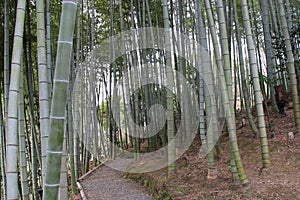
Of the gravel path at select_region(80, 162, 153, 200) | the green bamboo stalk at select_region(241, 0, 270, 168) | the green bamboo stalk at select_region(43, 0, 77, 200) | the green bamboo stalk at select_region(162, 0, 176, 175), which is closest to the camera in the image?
the green bamboo stalk at select_region(43, 0, 77, 200)

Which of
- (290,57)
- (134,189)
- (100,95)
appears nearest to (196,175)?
(134,189)

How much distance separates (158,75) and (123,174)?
2.54 m

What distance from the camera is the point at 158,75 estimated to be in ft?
23.2

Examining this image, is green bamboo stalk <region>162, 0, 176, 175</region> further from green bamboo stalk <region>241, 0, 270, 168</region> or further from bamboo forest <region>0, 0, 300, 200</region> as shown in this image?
green bamboo stalk <region>241, 0, 270, 168</region>

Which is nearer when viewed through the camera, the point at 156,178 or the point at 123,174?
the point at 156,178

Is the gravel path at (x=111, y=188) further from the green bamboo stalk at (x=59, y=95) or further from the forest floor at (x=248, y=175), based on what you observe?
the green bamboo stalk at (x=59, y=95)

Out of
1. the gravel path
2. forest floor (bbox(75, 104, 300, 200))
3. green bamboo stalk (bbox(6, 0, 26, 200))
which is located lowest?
the gravel path

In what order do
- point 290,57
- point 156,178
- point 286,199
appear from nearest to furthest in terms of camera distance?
point 286,199, point 290,57, point 156,178

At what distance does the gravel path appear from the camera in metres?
3.99

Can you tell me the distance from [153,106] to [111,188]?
226 cm

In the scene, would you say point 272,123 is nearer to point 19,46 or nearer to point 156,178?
point 156,178

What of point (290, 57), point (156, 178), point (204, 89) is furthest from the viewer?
point (156, 178)

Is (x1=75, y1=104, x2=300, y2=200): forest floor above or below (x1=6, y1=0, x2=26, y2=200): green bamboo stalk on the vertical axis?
below

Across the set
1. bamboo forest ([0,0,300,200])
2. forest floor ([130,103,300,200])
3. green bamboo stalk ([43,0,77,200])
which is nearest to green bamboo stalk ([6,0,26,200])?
bamboo forest ([0,0,300,200])
